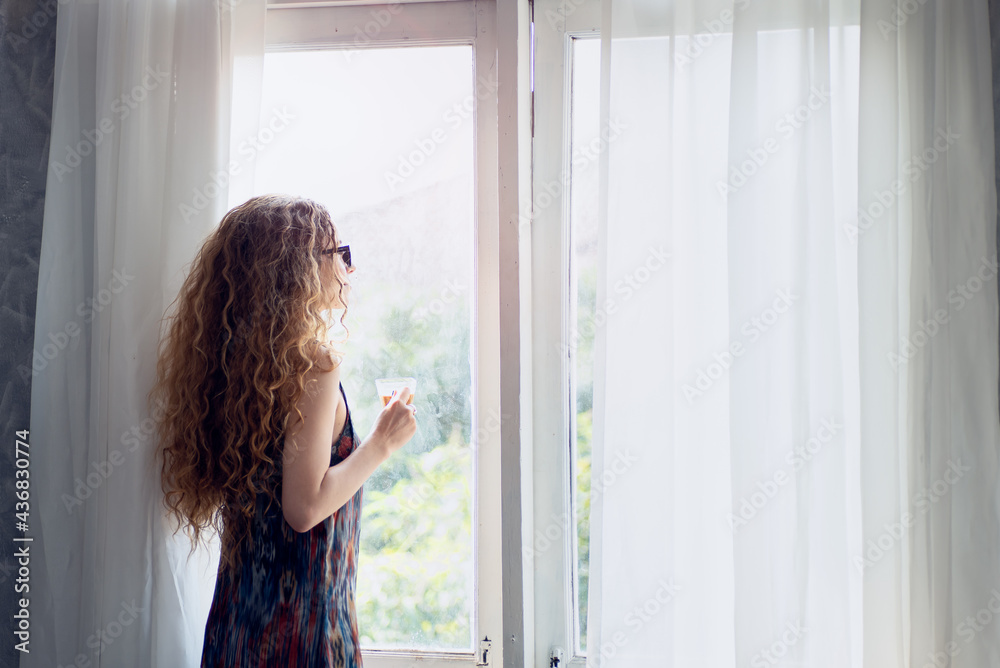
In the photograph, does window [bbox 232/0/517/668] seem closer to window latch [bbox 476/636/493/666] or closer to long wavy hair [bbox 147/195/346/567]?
window latch [bbox 476/636/493/666]

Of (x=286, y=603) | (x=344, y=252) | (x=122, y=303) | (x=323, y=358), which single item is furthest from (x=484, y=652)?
(x=122, y=303)

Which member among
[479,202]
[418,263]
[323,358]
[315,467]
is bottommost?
[315,467]

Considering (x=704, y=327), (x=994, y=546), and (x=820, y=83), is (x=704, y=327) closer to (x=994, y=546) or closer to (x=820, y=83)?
(x=820, y=83)

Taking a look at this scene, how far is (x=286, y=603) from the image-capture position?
1092 mm

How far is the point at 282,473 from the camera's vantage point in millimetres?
1085

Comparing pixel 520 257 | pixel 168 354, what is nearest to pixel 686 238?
pixel 520 257

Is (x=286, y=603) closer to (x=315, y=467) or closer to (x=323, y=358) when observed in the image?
(x=315, y=467)

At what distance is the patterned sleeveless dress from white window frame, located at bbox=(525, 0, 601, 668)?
41 cm

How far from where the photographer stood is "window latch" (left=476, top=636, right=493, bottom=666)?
1364 millimetres

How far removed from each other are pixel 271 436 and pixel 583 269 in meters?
0.67

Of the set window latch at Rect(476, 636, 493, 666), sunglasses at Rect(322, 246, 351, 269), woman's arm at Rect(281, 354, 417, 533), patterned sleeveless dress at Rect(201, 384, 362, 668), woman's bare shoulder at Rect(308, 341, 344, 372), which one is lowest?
window latch at Rect(476, 636, 493, 666)

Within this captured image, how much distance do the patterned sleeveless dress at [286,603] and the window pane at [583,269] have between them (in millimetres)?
465

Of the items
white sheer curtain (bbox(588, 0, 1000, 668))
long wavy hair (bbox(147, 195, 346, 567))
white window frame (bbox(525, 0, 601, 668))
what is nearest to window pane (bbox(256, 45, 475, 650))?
white window frame (bbox(525, 0, 601, 668))

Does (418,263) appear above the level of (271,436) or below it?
above
